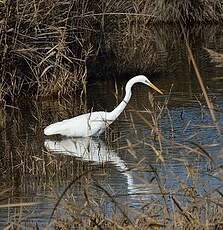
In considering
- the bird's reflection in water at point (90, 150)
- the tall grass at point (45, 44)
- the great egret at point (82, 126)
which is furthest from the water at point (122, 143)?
the tall grass at point (45, 44)

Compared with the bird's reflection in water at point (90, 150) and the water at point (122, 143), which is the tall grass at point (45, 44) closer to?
the water at point (122, 143)

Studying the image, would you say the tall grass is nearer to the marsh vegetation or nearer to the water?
the marsh vegetation

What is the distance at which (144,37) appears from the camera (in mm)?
19984

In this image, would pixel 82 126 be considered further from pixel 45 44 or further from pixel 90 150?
pixel 45 44

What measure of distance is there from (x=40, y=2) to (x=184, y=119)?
9.82 ft

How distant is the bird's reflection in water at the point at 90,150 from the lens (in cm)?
869

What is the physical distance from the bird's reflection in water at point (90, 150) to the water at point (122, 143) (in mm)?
13

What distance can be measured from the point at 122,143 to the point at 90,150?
0.41 meters

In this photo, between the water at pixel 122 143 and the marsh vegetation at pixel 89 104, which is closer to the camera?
the water at pixel 122 143

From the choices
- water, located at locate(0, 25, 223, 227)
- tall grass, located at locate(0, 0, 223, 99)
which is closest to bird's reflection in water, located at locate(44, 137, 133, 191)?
water, located at locate(0, 25, 223, 227)

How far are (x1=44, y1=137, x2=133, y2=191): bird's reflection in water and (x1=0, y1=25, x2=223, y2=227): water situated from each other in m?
0.01

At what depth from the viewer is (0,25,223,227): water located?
5.81m

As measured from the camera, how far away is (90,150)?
9422 millimetres

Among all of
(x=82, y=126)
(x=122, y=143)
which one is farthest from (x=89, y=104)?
(x=122, y=143)
